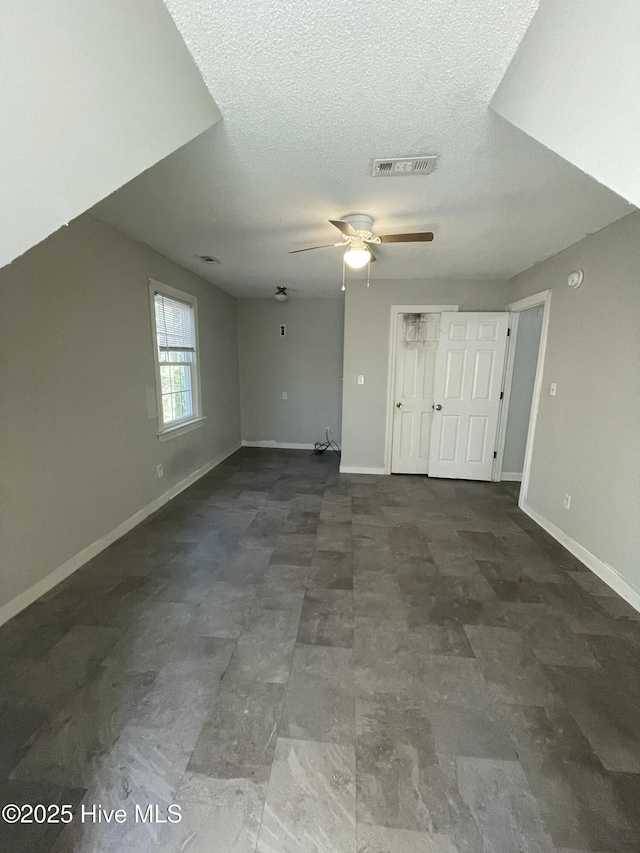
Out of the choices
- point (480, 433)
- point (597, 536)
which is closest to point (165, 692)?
point (597, 536)

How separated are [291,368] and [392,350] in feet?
6.40

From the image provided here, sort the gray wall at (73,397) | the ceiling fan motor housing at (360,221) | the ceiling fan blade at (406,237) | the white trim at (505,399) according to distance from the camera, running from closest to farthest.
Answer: the gray wall at (73,397)
the ceiling fan blade at (406,237)
the ceiling fan motor housing at (360,221)
the white trim at (505,399)

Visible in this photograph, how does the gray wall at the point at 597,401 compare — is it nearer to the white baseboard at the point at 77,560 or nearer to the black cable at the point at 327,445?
the black cable at the point at 327,445

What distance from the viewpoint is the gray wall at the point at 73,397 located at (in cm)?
187

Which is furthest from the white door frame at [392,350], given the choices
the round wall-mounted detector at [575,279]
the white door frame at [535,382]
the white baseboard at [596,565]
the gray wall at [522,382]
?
the white baseboard at [596,565]

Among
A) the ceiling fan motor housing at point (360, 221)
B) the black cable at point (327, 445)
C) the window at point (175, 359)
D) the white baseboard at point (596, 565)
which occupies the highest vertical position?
the ceiling fan motor housing at point (360, 221)

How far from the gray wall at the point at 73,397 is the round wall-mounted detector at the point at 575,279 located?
3630 mm

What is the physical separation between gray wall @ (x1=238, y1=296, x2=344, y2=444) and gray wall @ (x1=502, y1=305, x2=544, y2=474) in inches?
98.4

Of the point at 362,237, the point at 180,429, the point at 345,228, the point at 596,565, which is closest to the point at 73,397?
the point at 180,429

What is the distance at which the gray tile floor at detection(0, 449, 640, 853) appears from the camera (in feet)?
3.43

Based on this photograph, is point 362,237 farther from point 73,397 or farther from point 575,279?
point 73,397

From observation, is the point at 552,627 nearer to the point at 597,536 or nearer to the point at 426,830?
the point at 597,536

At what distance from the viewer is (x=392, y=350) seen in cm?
412

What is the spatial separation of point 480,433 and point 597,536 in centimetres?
188
